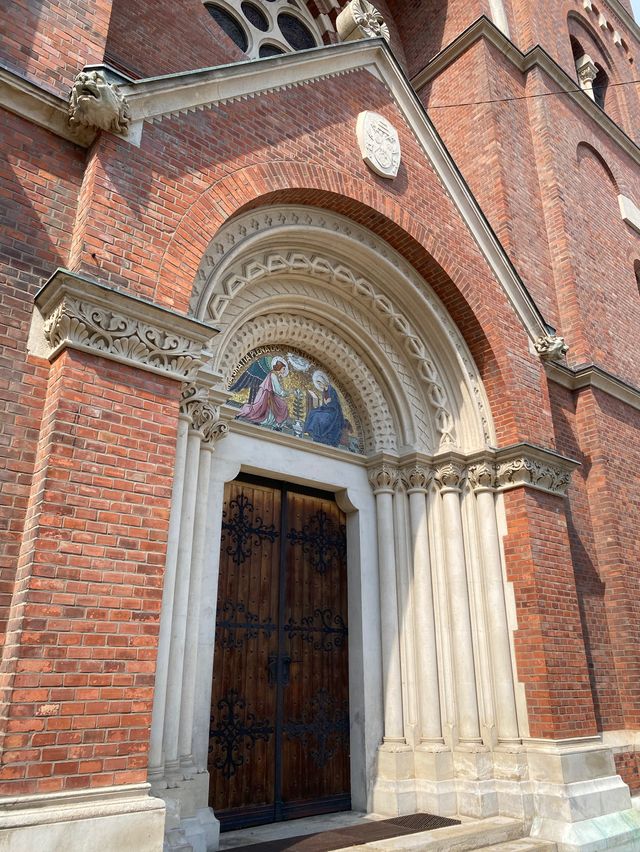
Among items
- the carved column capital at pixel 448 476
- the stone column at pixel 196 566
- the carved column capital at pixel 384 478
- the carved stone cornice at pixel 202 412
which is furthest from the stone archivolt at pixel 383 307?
the stone column at pixel 196 566

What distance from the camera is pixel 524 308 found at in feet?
25.4

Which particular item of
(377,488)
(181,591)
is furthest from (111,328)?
(377,488)

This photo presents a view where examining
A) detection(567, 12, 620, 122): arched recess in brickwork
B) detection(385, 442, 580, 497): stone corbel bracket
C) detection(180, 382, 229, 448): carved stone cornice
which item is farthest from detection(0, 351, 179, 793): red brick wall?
detection(567, 12, 620, 122): arched recess in brickwork

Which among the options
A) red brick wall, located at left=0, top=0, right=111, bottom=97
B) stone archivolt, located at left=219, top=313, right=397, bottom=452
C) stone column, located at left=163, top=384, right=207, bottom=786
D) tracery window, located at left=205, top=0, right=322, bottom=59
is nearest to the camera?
stone column, located at left=163, top=384, right=207, bottom=786

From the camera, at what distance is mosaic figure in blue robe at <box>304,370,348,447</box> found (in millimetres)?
6715

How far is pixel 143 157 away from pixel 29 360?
172cm

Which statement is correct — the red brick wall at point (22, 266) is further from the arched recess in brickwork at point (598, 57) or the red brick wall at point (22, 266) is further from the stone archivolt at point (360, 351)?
the arched recess in brickwork at point (598, 57)

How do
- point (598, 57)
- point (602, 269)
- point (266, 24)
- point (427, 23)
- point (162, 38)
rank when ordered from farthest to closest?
point (598, 57) < point (427, 23) < point (602, 269) < point (266, 24) < point (162, 38)

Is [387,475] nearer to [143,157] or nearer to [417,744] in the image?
[417,744]

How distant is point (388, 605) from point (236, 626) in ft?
5.29

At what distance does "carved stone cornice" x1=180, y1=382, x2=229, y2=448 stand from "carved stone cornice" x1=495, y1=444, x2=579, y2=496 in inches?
122

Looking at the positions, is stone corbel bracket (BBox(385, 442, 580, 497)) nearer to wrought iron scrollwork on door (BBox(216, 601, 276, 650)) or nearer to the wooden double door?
the wooden double door

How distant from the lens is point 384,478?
6.88 m

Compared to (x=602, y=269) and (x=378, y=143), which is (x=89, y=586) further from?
(x=602, y=269)
